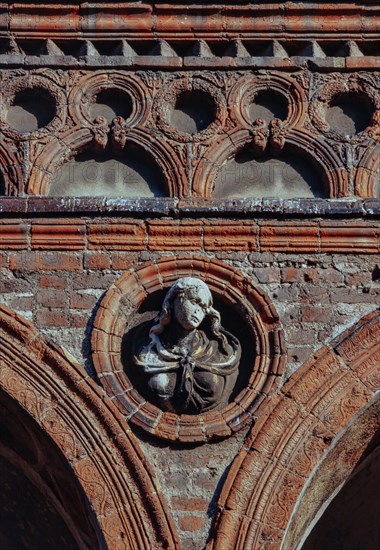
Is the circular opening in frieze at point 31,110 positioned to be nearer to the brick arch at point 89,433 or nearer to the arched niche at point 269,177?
the arched niche at point 269,177

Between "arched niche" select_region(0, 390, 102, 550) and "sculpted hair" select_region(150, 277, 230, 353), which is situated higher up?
"sculpted hair" select_region(150, 277, 230, 353)

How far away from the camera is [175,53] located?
40.5 ft

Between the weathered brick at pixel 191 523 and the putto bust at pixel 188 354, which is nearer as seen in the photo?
the weathered brick at pixel 191 523

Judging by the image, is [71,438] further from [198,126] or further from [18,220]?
[198,126]

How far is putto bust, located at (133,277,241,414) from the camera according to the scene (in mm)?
11195

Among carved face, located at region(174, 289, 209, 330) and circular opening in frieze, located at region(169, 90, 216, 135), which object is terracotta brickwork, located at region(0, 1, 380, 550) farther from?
carved face, located at region(174, 289, 209, 330)

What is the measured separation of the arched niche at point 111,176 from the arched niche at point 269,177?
0.45 m

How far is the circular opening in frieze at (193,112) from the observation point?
39.9 ft

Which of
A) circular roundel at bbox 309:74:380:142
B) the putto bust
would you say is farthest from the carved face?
circular roundel at bbox 309:74:380:142

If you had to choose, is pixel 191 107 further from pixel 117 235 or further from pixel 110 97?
pixel 117 235

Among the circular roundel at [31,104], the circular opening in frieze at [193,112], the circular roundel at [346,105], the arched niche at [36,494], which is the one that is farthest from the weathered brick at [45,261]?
the circular roundel at [346,105]

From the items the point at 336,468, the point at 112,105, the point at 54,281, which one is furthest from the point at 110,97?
the point at 336,468

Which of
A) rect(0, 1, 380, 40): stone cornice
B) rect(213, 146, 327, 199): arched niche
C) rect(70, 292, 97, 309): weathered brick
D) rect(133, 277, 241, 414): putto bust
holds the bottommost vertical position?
rect(133, 277, 241, 414): putto bust

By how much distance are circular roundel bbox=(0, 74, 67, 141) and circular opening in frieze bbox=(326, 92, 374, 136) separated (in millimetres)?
1792
